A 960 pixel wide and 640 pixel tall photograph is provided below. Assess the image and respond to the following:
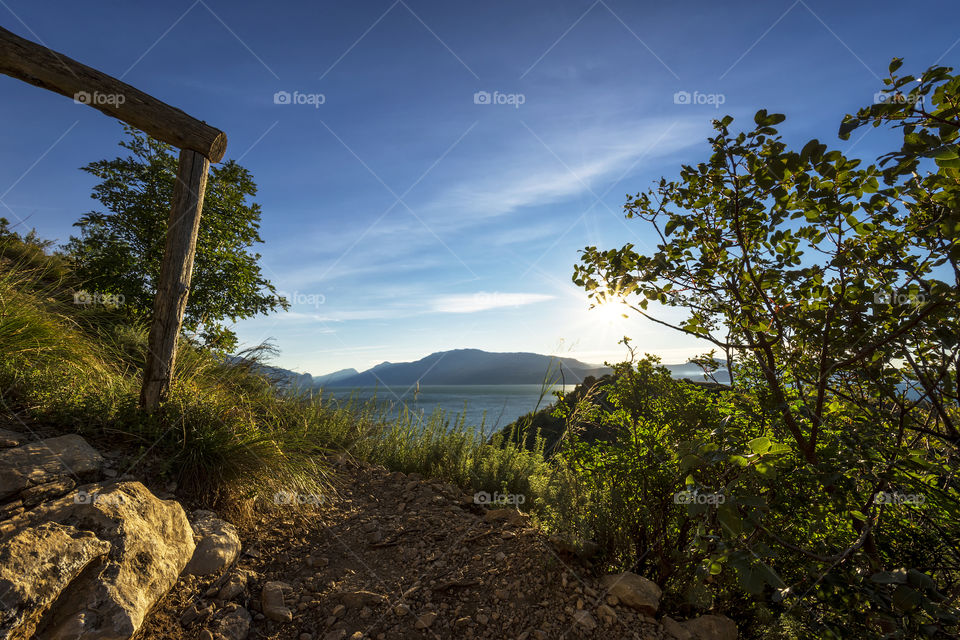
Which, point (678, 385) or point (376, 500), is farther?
point (376, 500)

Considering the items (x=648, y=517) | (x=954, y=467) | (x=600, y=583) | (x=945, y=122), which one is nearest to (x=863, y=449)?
(x=954, y=467)

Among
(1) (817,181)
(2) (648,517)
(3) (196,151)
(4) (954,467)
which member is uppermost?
(3) (196,151)

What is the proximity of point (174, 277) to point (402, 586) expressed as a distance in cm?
322

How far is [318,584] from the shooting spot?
2.82 metres

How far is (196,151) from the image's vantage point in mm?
3969

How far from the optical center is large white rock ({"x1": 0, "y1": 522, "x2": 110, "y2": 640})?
1.84m

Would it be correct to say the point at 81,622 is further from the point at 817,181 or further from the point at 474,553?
the point at 817,181

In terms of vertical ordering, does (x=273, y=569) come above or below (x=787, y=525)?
below

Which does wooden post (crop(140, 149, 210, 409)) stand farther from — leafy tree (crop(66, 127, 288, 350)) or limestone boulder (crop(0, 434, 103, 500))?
leafy tree (crop(66, 127, 288, 350))

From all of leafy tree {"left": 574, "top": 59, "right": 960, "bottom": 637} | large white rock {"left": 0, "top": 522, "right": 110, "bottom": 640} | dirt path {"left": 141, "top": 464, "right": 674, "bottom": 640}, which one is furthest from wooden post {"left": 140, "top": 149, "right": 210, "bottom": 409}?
leafy tree {"left": 574, "top": 59, "right": 960, "bottom": 637}

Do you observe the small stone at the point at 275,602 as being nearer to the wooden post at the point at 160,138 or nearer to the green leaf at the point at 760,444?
the wooden post at the point at 160,138

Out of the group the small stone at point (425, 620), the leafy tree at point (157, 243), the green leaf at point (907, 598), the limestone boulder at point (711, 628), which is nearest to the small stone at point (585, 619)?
the limestone boulder at point (711, 628)

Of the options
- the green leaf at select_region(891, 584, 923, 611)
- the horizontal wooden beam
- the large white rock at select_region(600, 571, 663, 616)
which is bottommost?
the large white rock at select_region(600, 571, 663, 616)

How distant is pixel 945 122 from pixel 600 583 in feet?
8.86
